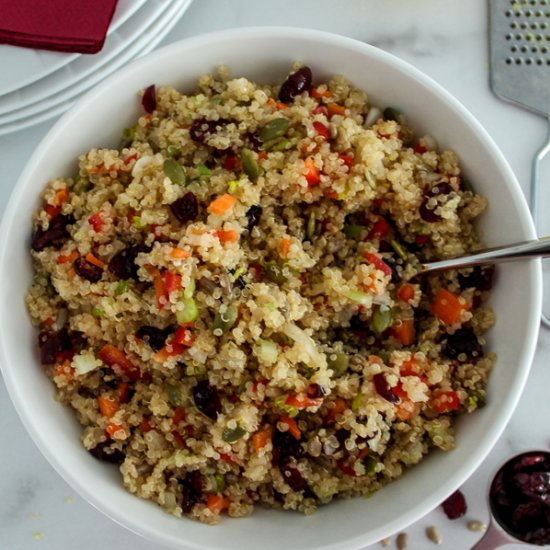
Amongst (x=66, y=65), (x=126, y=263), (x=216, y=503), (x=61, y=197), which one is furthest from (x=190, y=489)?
(x=66, y=65)

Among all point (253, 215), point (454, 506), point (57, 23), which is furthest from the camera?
point (454, 506)

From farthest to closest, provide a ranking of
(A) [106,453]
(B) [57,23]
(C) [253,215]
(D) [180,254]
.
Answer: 1. (B) [57,23]
2. (A) [106,453]
3. (C) [253,215]
4. (D) [180,254]

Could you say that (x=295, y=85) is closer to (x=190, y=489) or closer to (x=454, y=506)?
(x=190, y=489)

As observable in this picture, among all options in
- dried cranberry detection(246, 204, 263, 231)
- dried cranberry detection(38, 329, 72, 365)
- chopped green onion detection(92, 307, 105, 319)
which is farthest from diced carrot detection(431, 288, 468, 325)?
dried cranberry detection(38, 329, 72, 365)

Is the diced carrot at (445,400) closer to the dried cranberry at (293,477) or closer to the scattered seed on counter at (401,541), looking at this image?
the dried cranberry at (293,477)

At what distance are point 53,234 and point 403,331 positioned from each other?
872mm

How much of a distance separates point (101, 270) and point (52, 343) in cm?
23

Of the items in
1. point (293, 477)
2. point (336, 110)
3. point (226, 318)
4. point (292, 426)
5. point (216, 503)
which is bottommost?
point (216, 503)

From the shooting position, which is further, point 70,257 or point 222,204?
point 70,257

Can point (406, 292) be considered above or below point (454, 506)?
above

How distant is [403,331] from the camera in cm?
190

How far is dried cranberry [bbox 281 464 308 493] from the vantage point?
1.83 metres

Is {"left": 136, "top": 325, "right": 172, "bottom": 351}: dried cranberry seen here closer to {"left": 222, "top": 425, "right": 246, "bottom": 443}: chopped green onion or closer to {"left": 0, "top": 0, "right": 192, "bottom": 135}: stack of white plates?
{"left": 222, "top": 425, "right": 246, "bottom": 443}: chopped green onion

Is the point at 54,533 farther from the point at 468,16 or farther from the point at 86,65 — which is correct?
the point at 468,16
